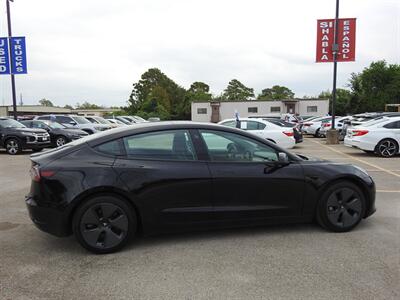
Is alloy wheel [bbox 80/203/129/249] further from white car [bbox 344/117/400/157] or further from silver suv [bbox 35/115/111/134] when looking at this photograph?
silver suv [bbox 35/115/111/134]

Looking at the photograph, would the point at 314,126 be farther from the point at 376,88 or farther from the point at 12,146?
the point at 376,88

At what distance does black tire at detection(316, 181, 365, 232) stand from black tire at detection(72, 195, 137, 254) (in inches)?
93.4

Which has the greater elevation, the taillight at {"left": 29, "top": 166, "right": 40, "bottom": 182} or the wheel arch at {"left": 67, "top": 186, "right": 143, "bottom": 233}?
the taillight at {"left": 29, "top": 166, "right": 40, "bottom": 182}

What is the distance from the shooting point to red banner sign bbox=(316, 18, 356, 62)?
696 inches

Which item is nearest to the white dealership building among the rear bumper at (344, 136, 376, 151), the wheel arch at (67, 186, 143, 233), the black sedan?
the black sedan

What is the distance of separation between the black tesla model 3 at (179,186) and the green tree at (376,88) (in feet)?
176

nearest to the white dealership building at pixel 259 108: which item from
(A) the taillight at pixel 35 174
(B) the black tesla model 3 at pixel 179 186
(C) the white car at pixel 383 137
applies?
(C) the white car at pixel 383 137

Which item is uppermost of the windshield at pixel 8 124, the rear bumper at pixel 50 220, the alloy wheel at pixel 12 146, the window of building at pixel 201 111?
the window of building at pixel 201 111

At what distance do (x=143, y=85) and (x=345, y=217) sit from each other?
3694 inches

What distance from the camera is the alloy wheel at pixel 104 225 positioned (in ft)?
12.9

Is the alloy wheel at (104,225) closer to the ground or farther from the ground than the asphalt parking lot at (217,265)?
farther from the ground

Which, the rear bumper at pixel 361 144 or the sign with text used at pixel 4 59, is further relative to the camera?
the sign with text used at pixel 4 59

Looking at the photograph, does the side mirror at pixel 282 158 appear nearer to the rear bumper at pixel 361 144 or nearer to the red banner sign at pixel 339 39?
the rear bumper at pixel 361 144

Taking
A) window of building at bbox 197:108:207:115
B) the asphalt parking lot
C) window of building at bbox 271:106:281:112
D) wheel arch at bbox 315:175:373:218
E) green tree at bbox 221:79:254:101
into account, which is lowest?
the asphalt parking lot
